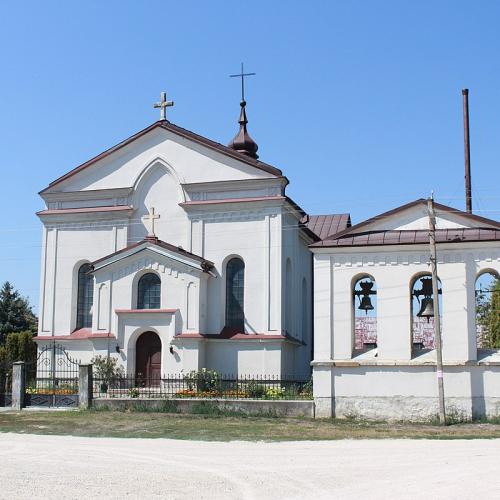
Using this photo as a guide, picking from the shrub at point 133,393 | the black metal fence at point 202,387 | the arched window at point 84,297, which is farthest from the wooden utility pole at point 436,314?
the arched window at point 84,297

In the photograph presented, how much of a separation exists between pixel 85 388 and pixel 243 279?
7852mm

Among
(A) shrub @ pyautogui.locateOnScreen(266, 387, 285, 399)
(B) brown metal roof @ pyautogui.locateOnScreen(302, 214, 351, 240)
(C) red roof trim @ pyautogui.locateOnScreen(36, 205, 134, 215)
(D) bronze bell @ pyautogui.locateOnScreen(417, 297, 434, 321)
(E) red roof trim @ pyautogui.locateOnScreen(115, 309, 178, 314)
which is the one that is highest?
(B) brown metal roof @ pyautogui.locateOnScreen(302, 214, 351, 240)

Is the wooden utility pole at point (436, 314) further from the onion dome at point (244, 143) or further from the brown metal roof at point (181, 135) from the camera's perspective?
the onion dome at point (244, 143)

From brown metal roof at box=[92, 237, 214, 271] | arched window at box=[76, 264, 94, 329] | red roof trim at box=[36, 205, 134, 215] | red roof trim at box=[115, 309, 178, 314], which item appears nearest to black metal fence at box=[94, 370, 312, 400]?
red roof trim at box=[115, 309, 178, 314]

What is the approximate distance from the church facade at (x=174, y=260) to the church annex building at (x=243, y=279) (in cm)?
5

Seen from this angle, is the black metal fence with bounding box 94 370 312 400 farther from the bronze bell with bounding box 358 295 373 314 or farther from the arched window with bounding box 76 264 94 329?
the arched window with bounding box 76 264 94 329

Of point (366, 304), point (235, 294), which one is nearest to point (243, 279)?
point (235, 294)

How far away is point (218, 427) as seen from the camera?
2122cm

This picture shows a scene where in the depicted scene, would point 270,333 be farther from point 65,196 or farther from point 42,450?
point 42,450

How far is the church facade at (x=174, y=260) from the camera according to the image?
30.5 m

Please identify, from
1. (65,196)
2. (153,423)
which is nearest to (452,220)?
(153,423)

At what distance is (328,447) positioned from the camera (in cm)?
1720

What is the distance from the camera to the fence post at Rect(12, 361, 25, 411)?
28.3 metres

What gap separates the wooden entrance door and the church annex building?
0.04 m
